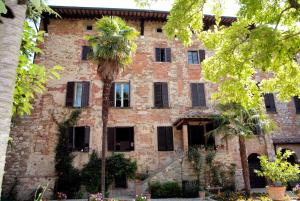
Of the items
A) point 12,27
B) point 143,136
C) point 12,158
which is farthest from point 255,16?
point 12,158

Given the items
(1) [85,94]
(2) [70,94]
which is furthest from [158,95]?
(2) [70,94]

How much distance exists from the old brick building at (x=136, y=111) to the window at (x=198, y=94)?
7 centimetres

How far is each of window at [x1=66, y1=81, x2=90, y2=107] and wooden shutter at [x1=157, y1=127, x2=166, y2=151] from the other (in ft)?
16.8

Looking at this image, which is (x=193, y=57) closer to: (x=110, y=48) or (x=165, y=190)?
(x=110, y=48)

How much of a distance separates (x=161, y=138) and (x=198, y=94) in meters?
4.14

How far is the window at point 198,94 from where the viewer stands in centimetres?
1798

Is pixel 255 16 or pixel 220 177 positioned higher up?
pixel 255 16

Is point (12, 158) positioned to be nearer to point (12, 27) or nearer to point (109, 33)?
point (109, 33)

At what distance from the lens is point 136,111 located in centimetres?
1731

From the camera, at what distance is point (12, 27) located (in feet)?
9.24

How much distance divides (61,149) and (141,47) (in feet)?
29.2

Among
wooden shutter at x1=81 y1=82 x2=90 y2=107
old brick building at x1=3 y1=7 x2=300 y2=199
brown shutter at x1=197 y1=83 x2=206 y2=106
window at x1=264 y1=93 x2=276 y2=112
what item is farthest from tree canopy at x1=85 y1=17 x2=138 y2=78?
window at x1=264 y1=93 x2=276 y2=112

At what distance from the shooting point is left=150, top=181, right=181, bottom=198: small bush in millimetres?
14094

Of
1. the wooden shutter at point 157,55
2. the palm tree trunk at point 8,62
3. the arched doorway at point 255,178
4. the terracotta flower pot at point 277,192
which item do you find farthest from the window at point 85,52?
the palm tree trunk at point 8,62
